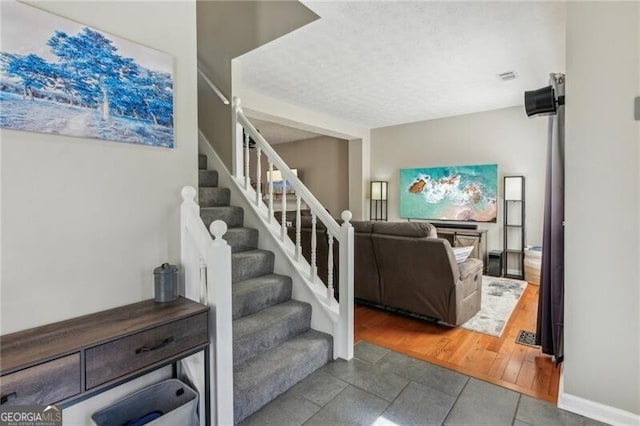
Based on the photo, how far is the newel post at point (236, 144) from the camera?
3.34 metres

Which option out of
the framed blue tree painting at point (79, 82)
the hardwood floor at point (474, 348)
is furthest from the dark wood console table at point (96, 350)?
the hardwood floor at point (474, 348)

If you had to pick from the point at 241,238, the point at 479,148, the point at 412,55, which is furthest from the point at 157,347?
the point at 479,148

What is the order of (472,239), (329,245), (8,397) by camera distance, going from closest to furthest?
(8,397) < (329,245) < (472,239)

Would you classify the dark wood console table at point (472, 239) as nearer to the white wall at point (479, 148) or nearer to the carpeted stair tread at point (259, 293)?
the white wall at point (479, 148)

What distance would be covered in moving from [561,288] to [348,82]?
315cm

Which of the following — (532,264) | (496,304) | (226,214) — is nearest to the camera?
(226,214)

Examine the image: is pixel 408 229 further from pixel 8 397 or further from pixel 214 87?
pixel 8 397

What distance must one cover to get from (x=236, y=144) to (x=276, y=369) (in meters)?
2.22

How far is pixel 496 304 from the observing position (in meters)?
3.83

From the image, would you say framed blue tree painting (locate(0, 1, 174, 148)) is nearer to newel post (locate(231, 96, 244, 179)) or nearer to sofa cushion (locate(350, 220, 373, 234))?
newel post (locate(231, 96, 244, 179))

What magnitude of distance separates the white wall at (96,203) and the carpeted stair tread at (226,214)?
3.17 ft

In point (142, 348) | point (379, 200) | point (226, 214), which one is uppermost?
Result: point (379, 200)

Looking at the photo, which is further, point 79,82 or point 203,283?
point 203,283

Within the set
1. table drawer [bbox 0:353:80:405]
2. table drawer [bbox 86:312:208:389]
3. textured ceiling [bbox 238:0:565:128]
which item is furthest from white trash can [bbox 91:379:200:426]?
textured ceiling [bbox 238:0:565:128]
